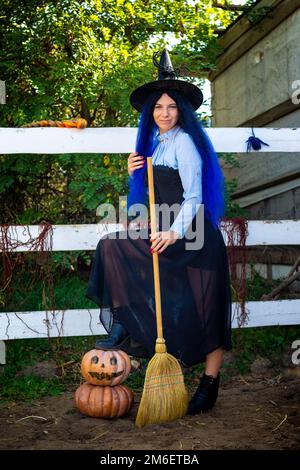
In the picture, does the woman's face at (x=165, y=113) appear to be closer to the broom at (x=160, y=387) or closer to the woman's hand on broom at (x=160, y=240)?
the woman's hand on broom at (x=160, y=240)

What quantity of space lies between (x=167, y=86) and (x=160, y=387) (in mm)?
1645

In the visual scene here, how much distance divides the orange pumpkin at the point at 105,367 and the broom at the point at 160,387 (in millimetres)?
218

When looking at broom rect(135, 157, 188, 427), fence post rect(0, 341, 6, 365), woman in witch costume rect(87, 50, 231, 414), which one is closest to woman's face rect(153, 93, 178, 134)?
woman in witch costume rect(87, 50, 231, 414)

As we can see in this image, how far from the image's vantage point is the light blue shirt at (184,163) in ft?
10.2

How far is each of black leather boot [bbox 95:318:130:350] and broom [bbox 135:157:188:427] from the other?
0.27 meters

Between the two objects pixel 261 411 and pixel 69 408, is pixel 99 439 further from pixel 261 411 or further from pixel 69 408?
pixel 261 411

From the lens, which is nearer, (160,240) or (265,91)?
(160,240)

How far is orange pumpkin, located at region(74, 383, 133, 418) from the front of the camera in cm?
312

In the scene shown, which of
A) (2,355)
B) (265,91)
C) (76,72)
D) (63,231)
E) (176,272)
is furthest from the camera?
(265,91)

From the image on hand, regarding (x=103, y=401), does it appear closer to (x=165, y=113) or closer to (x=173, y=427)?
(x=173, y=427)

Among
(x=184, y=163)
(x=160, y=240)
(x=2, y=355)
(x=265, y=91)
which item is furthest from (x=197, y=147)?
(x=265, y=91)

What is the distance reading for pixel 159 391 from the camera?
2986mm
